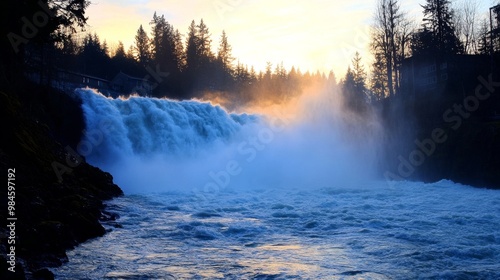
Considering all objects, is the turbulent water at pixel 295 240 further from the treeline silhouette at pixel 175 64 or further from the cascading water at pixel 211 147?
the treeline silhouette at pixel 175 64

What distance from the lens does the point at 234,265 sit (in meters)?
9.52

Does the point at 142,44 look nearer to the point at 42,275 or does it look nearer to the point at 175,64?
the point at 175,64

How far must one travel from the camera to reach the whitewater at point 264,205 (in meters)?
9.54

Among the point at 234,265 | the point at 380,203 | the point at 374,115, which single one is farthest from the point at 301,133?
the point at 234,265

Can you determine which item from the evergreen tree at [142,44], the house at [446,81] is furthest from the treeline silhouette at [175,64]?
the house at [446,81]

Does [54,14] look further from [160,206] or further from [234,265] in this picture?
[234,265]

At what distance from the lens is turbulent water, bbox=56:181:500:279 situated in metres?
9.08

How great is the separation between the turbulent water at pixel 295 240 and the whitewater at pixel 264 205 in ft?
0.15

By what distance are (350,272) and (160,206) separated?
10565 millimetres

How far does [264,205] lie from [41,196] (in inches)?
383

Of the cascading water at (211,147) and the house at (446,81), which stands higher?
the house at (446,81)

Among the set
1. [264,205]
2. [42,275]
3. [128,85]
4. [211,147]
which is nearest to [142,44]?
[128,85]

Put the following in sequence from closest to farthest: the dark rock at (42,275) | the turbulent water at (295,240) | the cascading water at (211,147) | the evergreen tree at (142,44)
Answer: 1. the dark rock at (42,275)
2. the turbulent water at (295,240)
3. the cascading water at (211,147)
4. the evergreen tree at (142,44)

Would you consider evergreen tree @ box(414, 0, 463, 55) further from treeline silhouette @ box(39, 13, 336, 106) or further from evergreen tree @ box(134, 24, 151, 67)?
evergreen tree @ box(134, 24, 151, 67)
